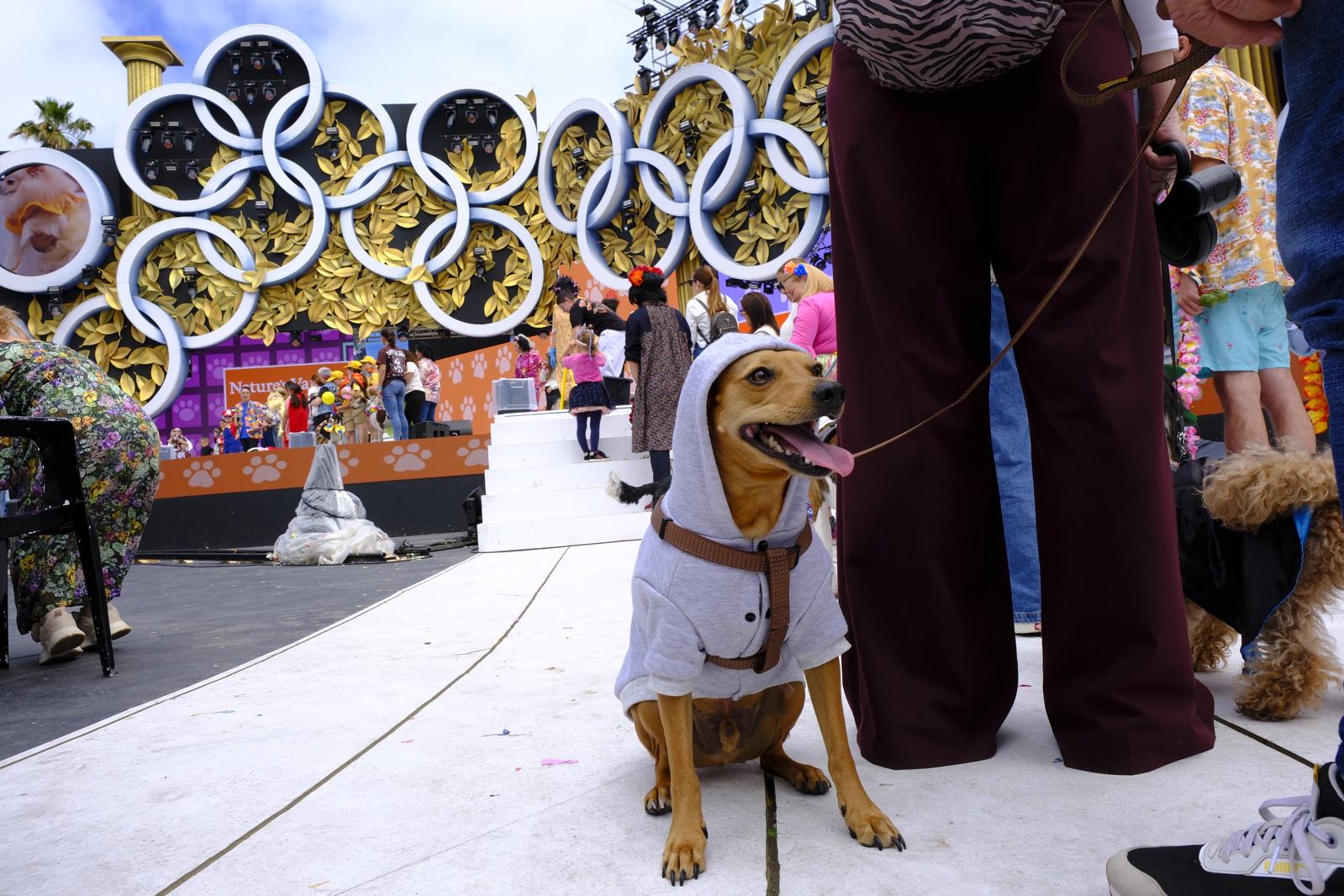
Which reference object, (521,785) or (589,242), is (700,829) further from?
(589,242)

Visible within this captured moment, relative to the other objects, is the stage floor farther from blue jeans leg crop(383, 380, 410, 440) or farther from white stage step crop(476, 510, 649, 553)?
blue jeans leg crop(383, 380, 410, 440)

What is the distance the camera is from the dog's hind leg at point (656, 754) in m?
1.39

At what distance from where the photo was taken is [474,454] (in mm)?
9820

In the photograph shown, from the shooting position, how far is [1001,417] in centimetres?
252

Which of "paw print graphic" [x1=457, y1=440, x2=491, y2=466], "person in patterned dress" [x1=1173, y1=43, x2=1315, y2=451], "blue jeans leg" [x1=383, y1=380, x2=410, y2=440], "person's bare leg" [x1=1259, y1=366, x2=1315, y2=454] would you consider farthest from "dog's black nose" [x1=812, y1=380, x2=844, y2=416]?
"blue jeans leg" [x1=383, y1=380, x2=410, y2=440]

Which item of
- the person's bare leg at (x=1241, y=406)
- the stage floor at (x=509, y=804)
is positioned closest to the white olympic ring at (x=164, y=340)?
the stage floor at (x=509, y=804)

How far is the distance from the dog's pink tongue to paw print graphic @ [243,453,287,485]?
9614 millimetres

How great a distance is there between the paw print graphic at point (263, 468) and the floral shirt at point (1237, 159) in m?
9.26

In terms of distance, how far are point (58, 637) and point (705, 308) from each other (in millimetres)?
5306

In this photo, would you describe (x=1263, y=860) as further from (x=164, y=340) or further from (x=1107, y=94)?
(x=164, y=340)

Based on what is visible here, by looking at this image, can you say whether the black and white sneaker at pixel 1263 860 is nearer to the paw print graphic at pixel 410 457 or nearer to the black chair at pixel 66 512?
the black chair at pixel 66 512

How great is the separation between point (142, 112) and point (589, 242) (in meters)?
7.71

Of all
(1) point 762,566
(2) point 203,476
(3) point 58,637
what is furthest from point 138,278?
(1) point 762,566

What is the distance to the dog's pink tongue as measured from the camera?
1.24 meters
